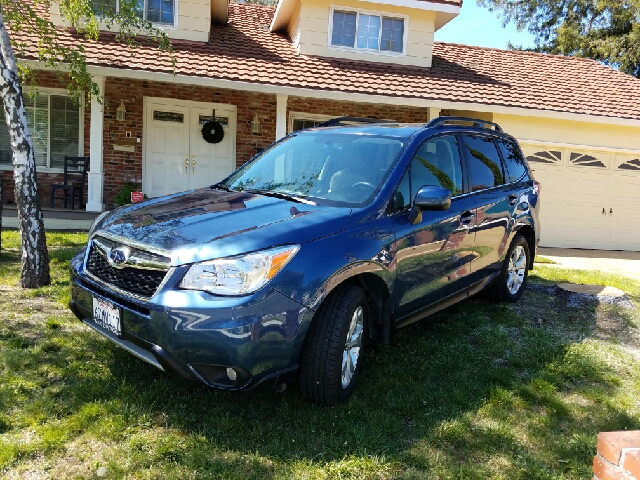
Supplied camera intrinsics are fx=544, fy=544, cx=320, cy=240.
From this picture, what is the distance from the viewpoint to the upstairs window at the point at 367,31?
40.4ft

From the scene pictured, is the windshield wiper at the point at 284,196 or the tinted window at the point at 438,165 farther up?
the tinted window at the point at 438,165

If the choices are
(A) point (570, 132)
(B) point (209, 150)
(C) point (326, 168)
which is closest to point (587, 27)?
(A) point (570, 132)

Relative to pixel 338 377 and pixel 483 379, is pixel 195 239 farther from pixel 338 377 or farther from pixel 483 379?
pixel 483 379

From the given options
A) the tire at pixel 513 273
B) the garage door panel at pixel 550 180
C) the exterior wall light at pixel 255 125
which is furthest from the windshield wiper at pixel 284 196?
the garage door panel at pixel 550 180

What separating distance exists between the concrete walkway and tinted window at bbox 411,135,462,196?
5.76 m

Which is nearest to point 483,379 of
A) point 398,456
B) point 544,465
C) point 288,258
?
point 544,465

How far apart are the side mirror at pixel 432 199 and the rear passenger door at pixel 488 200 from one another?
102 cm

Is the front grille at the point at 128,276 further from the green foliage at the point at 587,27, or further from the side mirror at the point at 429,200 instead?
the green foliage at the point at 587,27

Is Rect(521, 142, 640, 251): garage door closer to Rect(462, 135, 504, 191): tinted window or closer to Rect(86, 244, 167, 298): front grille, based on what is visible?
Rect(462, 135, 504, 191): tinted window

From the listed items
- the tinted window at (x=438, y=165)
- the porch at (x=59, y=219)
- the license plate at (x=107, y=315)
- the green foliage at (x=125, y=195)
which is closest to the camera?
the license plate at (x=107, y=315)

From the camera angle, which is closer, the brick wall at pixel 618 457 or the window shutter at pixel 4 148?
the brick wall at pixel 618 457

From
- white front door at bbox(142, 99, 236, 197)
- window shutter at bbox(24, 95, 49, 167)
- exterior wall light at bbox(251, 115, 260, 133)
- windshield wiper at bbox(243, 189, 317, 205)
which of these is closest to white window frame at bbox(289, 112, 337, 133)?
exterior wall light at bbox(251, 115, 260, 133)

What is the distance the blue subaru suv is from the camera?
2.80m

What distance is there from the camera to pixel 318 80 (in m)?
10.9
